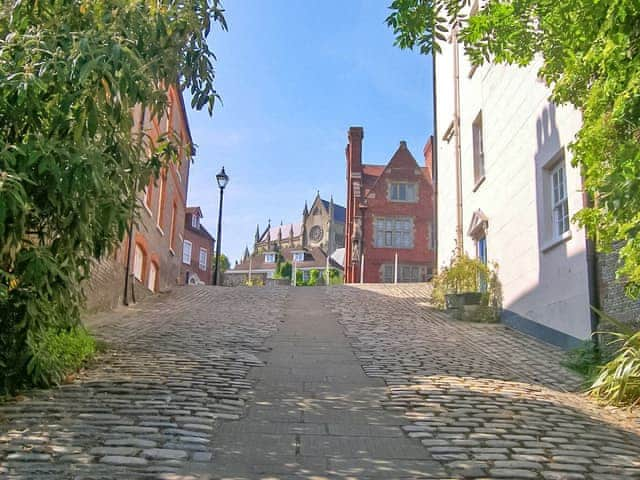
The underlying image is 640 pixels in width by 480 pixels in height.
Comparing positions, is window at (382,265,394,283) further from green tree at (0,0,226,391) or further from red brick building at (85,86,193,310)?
green tree at (0,0,226,391)

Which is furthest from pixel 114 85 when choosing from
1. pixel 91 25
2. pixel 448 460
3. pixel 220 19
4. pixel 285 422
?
pixel 448 460

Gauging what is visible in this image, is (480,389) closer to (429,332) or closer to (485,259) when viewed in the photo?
(429,332)

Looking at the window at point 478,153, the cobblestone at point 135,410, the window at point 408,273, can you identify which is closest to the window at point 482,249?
the window at point 478,153

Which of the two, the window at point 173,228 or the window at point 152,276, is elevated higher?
the window at point 173,228

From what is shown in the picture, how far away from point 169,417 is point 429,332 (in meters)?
7.69

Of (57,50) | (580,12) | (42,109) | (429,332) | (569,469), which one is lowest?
(569,469)

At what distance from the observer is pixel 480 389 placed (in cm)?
742

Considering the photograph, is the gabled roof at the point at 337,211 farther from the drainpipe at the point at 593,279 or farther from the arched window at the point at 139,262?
the drainpipe at the point at 593,279

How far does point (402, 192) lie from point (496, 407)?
40332mm

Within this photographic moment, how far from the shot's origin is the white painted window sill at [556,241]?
1092cm

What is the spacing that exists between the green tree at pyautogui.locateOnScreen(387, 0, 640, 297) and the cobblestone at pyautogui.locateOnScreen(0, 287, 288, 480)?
3957 mm

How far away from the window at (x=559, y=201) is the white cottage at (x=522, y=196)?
A: 18mm

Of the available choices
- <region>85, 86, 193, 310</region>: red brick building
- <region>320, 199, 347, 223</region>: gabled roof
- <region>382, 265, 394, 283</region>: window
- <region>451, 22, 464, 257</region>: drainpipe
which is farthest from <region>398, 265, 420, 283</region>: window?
Result: <region>320, 199, 347, 223</region>: gabled roof

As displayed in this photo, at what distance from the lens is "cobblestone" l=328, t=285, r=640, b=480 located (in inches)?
192
